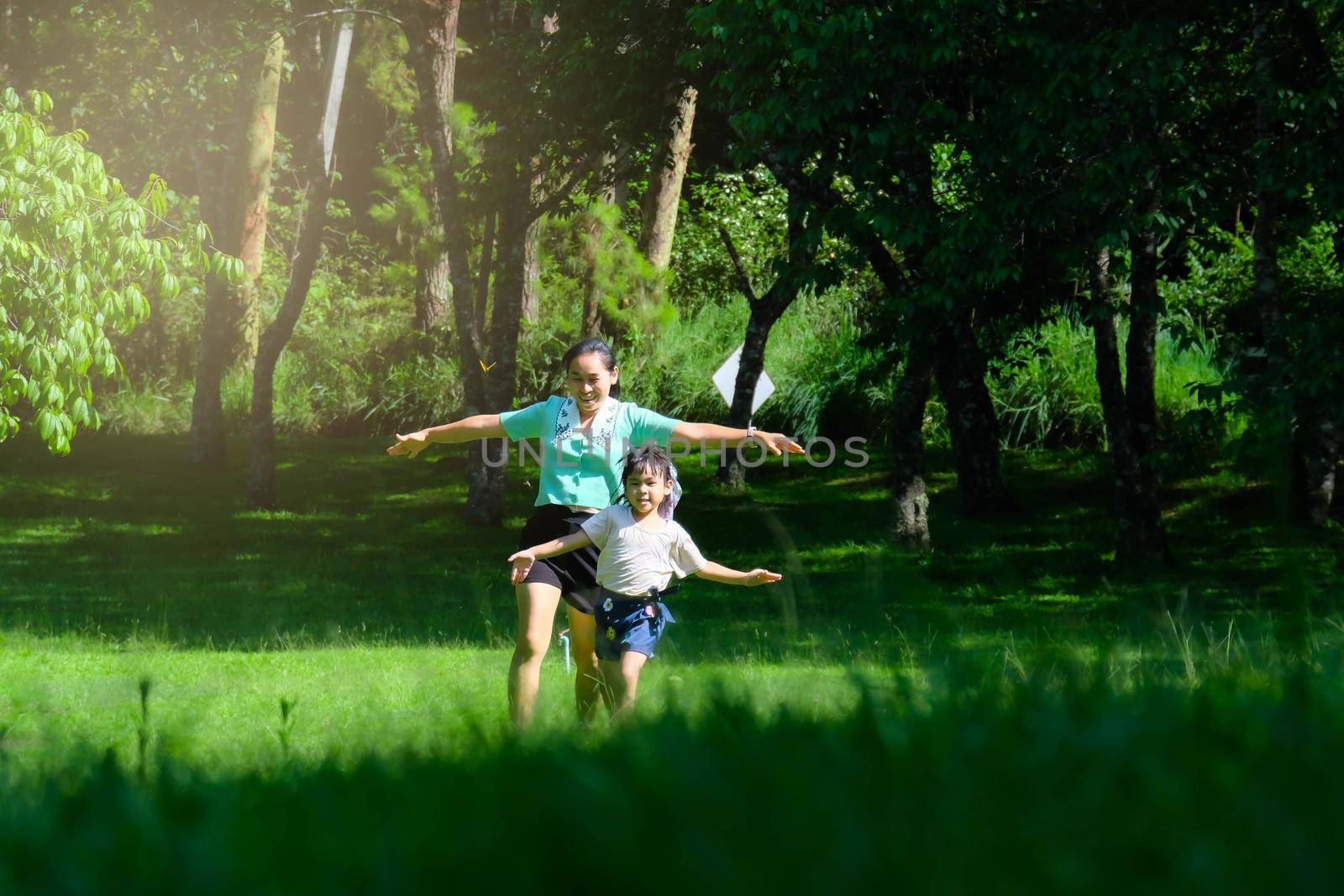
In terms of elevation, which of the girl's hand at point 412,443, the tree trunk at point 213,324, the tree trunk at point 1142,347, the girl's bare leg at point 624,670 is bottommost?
the girl's bare leg at point 624,670

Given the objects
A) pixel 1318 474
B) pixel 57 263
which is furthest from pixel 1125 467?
pixel 57 263

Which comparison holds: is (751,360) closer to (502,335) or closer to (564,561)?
(502,335)

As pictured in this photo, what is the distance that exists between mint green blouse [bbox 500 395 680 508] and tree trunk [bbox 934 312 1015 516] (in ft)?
35.0

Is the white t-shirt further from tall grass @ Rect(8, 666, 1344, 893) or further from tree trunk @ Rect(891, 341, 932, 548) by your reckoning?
tree trunk @ Rect(891, 341, 932, 548)

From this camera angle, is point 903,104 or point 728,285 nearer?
point 903,104

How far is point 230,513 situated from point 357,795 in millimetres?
21982

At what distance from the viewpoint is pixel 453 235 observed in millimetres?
19844

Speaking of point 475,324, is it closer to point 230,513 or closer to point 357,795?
point 230,513

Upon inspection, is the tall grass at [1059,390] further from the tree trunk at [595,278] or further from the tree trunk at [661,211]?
the tree trunk at [595,278]

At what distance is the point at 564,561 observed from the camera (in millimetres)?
6680

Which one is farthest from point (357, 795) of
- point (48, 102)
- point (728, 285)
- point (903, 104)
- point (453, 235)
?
point (728, 285)

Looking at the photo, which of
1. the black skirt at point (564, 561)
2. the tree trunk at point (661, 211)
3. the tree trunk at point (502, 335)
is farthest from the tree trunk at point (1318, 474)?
the black skirt at point (564, 561)

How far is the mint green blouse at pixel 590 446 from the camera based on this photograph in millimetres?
6609

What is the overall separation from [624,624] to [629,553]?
309mm
